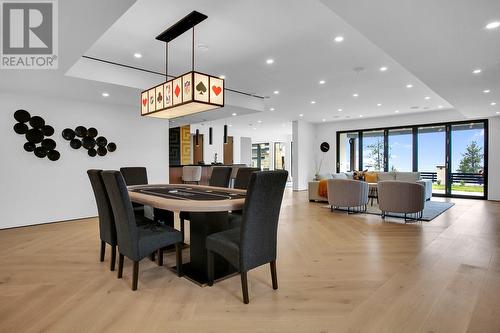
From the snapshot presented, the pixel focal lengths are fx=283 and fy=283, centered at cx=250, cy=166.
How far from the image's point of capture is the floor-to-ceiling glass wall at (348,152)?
36.0 feet

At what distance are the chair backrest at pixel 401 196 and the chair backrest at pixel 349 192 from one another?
55cm

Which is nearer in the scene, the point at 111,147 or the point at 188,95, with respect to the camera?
the point at 188,95

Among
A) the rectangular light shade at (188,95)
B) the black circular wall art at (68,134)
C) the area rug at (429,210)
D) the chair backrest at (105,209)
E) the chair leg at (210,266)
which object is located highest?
the rectangular light shade at (188,95)

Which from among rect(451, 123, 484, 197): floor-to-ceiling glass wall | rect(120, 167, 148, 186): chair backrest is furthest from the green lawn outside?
rect(120, 167, 148, 186): chair backrest

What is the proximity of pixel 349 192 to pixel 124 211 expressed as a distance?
483cm

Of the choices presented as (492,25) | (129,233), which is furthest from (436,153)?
(129,233)

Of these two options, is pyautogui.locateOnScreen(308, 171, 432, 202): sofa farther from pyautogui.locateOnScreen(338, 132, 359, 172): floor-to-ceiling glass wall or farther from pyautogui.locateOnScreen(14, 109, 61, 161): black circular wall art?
pyautogui.locateOnScreen(14, 109, 61, 161): black circular wall art

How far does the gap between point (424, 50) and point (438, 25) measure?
67 cm

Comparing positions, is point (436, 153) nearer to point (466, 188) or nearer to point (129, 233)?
point (466, 188)

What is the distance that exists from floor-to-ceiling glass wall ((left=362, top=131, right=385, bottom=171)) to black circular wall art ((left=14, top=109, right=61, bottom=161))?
9.68m

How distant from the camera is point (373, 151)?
34.6ft

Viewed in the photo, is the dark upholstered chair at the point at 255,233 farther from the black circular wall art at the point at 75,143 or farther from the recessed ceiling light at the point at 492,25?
the black circular wall art at the point at 75,143

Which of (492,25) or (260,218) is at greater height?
(492,25)

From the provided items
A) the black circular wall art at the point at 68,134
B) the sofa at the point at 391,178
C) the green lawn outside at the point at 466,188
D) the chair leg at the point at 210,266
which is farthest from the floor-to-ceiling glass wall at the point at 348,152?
the chair leg at the point at 210,266
